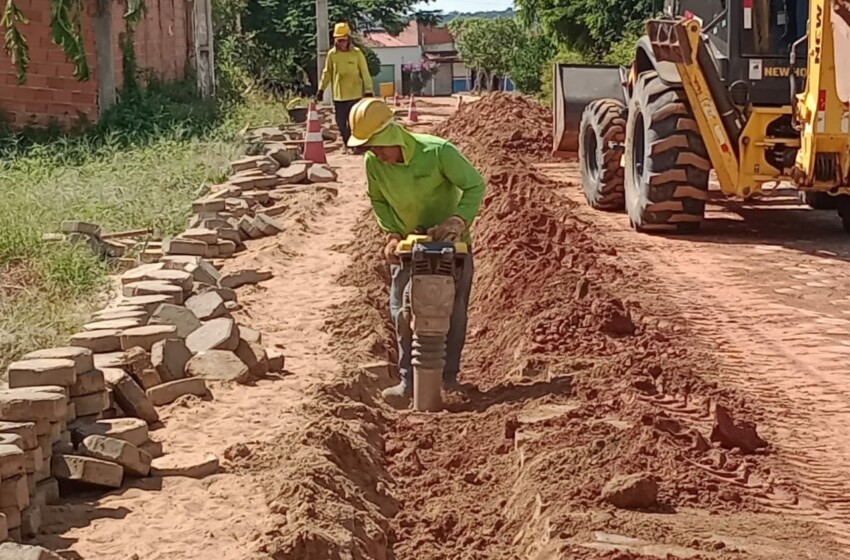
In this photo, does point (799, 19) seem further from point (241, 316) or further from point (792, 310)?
point (241, 316)

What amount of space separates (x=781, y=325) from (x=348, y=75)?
9.68 metres

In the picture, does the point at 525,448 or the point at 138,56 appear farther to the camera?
the point at 138,56

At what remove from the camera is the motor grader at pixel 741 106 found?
930 cm

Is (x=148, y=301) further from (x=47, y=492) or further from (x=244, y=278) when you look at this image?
(x=47, y=492)

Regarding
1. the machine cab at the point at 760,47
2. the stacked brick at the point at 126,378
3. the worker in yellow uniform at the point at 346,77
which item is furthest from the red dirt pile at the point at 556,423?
the worker in yellow uniform at the point at 346,77

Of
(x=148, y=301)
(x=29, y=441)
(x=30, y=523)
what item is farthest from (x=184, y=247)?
(x=30, y=523)

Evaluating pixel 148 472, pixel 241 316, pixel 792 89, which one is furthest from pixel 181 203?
pixel 148 472

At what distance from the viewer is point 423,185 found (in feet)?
21.4

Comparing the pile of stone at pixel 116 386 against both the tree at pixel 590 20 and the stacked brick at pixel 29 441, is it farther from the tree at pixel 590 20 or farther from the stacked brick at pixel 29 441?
the tree at pixel 590 20

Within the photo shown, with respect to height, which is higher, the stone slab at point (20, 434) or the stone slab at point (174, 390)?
the stone slab at point (20, 434)

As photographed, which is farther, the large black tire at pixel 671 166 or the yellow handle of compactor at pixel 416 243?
the large black tire at pixel 671 166

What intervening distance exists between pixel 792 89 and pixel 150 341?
A: 5559mm

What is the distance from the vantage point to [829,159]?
9461 millimetres

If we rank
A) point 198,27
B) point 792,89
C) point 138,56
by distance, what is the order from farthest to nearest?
1. point 198,27
2. point 138,56
3. point 792,89
